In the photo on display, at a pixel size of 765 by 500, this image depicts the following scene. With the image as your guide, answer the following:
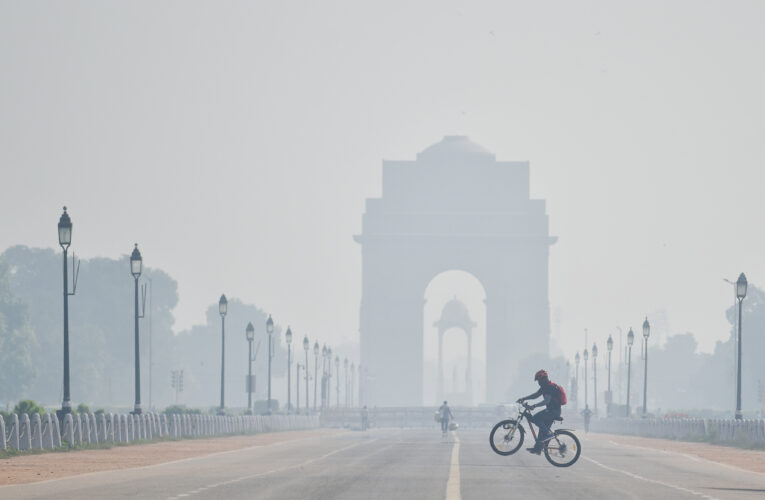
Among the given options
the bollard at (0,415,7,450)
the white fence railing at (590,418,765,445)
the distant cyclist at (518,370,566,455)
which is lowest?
the white fence railing at (590,418,765,445)

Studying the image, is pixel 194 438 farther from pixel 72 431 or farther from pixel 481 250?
pixel 481 250

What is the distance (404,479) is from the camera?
27.8 m

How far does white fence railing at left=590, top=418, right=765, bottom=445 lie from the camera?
5308 centimetres

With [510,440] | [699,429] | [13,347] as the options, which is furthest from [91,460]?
[13,347]

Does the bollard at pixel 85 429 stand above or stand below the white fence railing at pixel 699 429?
above

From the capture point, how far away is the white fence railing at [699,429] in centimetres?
5308

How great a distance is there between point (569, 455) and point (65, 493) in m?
11.1

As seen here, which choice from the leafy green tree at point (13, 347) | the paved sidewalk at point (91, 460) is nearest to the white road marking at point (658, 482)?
the paved sidewalk at point (91, 460)

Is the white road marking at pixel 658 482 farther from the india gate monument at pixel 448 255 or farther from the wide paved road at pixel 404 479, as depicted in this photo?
the india gate monument at pixel 448 255

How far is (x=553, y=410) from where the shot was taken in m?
29.9

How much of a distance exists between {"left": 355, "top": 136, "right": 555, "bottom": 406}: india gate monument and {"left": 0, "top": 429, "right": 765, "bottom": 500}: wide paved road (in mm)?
149796

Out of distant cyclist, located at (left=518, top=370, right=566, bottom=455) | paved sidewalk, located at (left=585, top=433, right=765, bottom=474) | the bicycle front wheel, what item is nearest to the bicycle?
the bicycle front wheel

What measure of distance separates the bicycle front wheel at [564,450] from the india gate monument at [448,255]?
155341mm

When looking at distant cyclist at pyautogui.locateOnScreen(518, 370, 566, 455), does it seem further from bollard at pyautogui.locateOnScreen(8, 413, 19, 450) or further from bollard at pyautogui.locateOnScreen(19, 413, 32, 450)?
bollard at pyautogui.locateOnScreen(19, 413, 32, 450)
